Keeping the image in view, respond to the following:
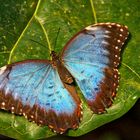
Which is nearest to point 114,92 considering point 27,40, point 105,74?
point 105,74

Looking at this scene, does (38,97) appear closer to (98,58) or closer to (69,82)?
(69,82)

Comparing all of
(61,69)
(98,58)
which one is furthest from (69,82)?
(98,58)

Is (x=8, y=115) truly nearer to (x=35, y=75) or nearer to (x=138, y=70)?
(x=35, y=75)
